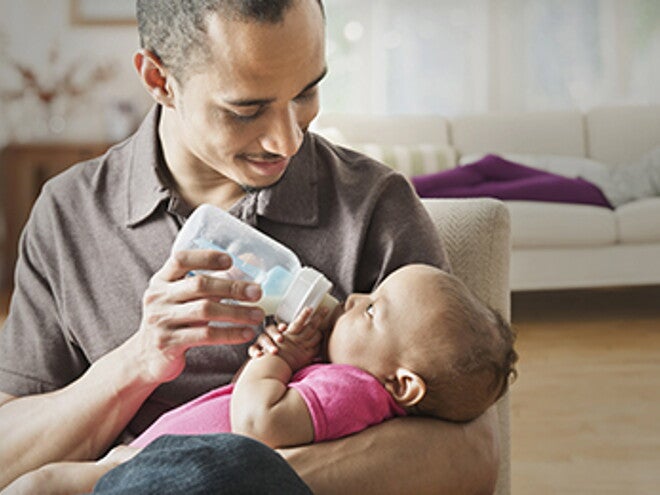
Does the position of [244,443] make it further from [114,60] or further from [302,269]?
[114,60]

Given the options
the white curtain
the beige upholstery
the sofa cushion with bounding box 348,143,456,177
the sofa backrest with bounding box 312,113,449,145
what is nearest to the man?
the beige upholstery

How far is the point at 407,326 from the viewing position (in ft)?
3.68

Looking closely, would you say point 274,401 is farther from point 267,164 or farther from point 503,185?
point 503,185

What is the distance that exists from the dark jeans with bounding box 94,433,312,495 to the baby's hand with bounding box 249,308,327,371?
240 millimetres

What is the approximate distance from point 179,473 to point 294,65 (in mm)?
513

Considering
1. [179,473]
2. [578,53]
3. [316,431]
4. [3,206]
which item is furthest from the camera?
[578,53]

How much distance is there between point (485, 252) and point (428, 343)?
10.1 inches

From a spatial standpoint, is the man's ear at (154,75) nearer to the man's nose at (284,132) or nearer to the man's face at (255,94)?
the man's face at (255,94)

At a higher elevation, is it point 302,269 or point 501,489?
point 302,269

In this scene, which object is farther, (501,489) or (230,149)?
(501,489)

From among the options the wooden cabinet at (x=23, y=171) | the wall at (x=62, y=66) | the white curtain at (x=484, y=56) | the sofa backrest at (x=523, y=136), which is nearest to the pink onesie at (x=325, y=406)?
the sofa backrest at (x=523, y=136)

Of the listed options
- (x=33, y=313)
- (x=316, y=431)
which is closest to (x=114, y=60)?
(x=33, y=313)

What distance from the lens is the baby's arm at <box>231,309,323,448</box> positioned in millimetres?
995

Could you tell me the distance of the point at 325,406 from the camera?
1.01 meters
